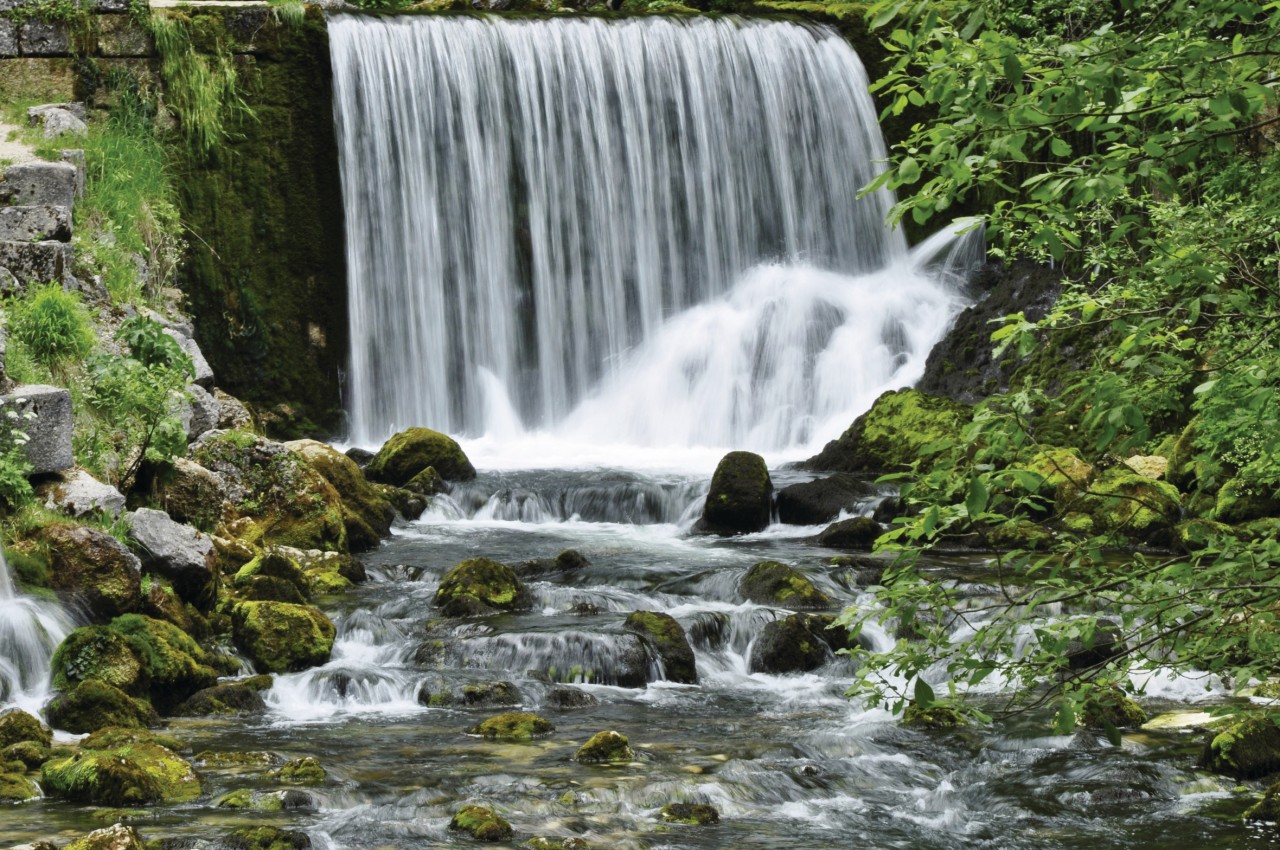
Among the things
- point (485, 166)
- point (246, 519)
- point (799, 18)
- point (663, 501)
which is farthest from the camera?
point (799, 18)

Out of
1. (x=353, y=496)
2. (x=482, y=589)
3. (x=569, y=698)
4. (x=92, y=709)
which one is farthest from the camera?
(x=353, y=496)

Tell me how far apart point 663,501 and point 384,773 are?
8746mm

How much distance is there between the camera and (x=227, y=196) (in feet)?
62.4

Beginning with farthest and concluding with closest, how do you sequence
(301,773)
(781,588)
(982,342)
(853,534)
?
(982,342), (853,534), (781,588), (301,773)

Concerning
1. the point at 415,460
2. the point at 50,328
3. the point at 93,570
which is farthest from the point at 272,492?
the point at 415,460

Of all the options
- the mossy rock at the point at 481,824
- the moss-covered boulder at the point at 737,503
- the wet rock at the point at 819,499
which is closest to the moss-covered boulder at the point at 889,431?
the wet rock at the point at 819,499

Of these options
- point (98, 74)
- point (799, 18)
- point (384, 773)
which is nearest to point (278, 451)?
point (384, 773)

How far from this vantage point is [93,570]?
8.81m

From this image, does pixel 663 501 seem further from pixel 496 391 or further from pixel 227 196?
pixel 227 196

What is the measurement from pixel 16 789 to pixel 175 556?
3381 mm

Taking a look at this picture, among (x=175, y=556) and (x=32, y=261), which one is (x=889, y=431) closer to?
(x=175, y=556)

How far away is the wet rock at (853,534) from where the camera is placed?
44.6 ft

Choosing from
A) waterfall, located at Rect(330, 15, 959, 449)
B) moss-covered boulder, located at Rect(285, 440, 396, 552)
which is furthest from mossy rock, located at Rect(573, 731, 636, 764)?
waterfall, located at Rect(330, 15, 959, 449)

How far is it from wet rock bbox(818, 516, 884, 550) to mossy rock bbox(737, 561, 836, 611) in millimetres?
2357
